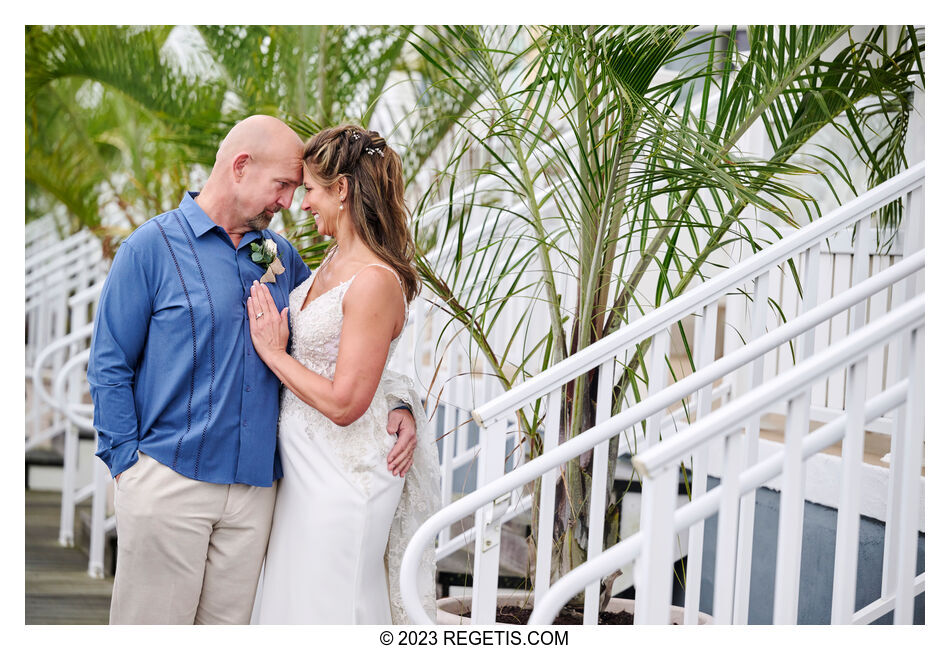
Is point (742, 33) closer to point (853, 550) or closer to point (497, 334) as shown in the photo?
point (497, 334)

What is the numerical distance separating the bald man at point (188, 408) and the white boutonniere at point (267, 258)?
5 centimetres

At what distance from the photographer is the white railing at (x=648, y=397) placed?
5.84 ft

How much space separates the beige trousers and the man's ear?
0.69 m

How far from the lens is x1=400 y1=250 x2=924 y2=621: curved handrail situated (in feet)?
5.74

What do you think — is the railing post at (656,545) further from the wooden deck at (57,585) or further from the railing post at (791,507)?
the wooden deck at (57,585)

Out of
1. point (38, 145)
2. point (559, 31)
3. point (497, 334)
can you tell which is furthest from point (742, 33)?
point (38, 145)

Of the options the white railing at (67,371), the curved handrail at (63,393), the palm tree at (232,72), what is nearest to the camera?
the curved handrail at (63,393)

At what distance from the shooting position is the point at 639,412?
1819 millimetres

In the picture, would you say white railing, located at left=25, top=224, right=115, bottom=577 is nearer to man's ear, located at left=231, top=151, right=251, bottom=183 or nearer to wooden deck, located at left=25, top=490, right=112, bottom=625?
wooden deck, located at left=25, top=490, right=112, bottom=625

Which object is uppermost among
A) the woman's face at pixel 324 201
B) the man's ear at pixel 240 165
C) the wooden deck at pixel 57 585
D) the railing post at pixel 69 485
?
the man's ear at pixel 240 165

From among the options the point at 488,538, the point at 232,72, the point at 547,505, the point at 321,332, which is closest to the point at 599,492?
the point at 547,505

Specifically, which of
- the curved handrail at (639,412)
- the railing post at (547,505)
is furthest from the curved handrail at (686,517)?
the railing post at (547,505)

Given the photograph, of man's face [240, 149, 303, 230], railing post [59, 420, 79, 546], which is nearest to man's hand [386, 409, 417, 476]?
man's face [240, 149, 303, 230]
